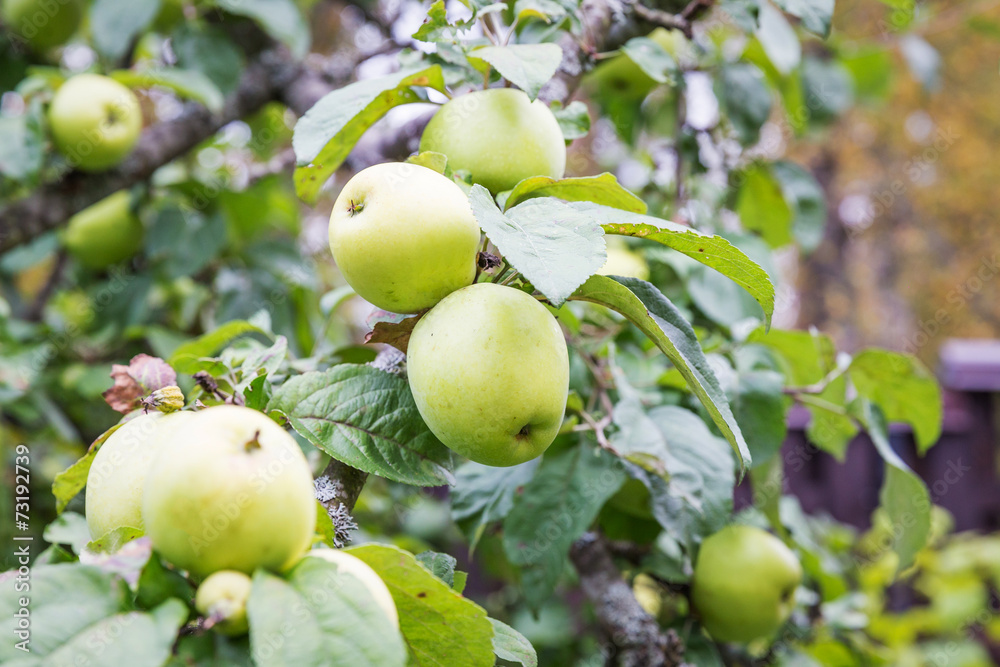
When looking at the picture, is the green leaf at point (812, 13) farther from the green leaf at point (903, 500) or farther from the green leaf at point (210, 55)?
the green leaf at point (210, 55)

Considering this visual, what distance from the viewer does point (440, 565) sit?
1.75 feet

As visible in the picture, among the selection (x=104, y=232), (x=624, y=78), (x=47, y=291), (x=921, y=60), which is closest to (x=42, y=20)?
(x=104, y=232)

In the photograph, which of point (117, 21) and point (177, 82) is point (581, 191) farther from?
point (117, 21)

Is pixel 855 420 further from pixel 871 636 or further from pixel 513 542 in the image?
pixel 871 636

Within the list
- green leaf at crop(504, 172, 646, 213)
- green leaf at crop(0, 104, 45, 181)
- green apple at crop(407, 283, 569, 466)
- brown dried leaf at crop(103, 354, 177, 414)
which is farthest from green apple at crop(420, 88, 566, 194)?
green leaf at crop(0, 104, 45, 181)

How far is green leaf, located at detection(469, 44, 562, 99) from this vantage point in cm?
55

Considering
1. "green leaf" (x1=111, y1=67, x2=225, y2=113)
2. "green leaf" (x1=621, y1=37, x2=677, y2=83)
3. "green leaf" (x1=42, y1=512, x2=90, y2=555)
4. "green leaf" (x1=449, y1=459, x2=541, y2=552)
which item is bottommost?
"green leaf" (x1=449, y1=459, x2=541, y2=552)

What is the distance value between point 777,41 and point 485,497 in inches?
34.6

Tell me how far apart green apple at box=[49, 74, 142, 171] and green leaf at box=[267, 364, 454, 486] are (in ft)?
3.08

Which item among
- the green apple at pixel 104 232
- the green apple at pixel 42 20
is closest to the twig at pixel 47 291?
the green apple at pixel 104 232

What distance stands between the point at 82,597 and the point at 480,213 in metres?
0.31

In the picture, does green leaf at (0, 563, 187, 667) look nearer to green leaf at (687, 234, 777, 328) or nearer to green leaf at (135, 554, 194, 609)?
green leaf at (135, 554, 194, 609)

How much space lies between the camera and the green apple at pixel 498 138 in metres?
0.60

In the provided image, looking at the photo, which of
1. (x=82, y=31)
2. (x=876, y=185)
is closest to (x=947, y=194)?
(x=876, y=185)
